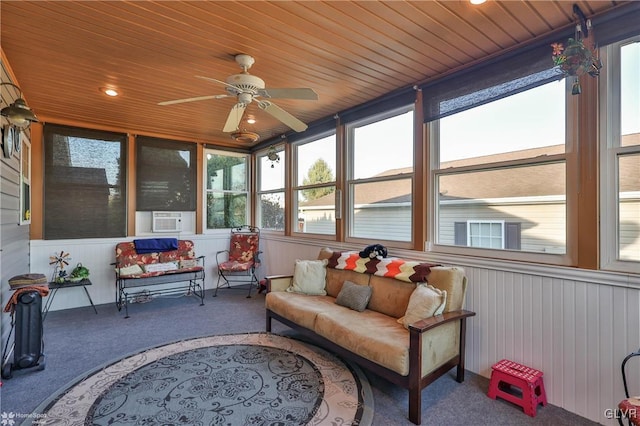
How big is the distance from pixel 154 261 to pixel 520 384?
475cm

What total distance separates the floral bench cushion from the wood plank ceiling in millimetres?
2152

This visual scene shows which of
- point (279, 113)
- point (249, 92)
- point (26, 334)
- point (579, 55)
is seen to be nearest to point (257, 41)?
point (249, 92)

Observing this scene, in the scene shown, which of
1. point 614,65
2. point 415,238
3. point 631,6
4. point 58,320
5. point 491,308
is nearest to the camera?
point 631,6

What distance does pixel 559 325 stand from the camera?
2227mm

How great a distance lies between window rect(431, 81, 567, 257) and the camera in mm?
2391

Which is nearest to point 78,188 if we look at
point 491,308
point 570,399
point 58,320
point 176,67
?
point 58,320

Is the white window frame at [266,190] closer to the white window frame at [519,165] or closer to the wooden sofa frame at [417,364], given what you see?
the white window frame at [519,165]

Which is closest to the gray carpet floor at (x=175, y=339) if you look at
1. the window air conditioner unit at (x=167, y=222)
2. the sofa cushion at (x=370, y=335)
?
the sofa cushion at (x=370, y=335)

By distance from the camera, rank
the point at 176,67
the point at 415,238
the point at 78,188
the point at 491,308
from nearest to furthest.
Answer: the point at 491,308
the point at 176,67
the point at 415,238
the point at 78,188

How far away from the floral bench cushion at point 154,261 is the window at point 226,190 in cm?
78

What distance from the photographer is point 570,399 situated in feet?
7.09

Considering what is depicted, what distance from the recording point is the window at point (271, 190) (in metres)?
5.43

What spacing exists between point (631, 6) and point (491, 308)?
224cm

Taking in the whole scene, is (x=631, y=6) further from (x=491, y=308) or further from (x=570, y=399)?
(x=570, y=399)
